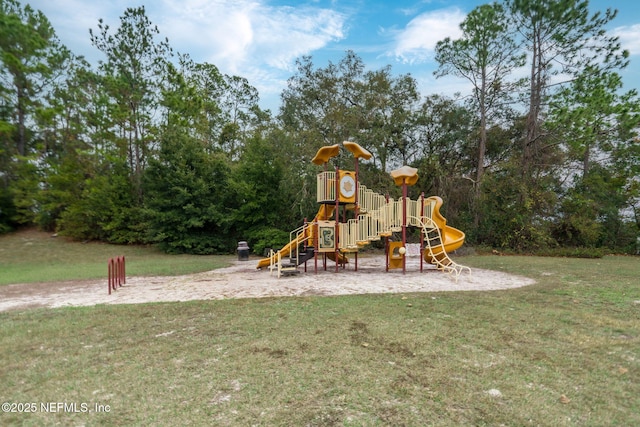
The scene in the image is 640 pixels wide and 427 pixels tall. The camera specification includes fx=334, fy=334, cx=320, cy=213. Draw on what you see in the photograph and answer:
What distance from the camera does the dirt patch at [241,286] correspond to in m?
7.28

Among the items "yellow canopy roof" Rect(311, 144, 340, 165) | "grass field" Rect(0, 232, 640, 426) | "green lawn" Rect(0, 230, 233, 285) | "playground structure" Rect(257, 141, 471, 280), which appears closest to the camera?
"grass field" Rect(0, 232, 640, 426)

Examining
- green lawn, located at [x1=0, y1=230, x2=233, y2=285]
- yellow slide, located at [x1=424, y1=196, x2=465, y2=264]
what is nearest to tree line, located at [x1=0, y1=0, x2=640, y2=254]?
green lawn, located at [x1=0, y1=230, x2=233, y2=285]

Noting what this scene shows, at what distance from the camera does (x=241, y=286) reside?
334 inches

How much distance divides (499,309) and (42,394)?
620cm

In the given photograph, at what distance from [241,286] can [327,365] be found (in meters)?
5.44

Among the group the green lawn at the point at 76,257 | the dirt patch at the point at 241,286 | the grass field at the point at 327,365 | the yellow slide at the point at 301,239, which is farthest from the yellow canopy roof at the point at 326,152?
the grass field at the point at 327,365

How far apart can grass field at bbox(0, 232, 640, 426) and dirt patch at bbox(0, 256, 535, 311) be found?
49.3 inches

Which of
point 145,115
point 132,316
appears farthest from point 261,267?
point 145,115

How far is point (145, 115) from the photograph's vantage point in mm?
22906

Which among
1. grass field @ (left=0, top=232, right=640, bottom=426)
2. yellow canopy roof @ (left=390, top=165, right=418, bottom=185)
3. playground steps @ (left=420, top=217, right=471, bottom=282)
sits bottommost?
grass field @ (left=0, top=232, right=640, bottom=426)

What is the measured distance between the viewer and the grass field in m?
2.62

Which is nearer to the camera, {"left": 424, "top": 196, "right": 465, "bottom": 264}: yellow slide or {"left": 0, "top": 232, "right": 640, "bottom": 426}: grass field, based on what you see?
{"left": 0, "top": 232, "right": 640, "bottom": 426}: grass field

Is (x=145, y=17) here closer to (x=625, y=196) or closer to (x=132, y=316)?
(x=132, y=316)

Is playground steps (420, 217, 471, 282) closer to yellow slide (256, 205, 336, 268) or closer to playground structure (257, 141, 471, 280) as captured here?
playground structure (257, 141, 471, 280)
